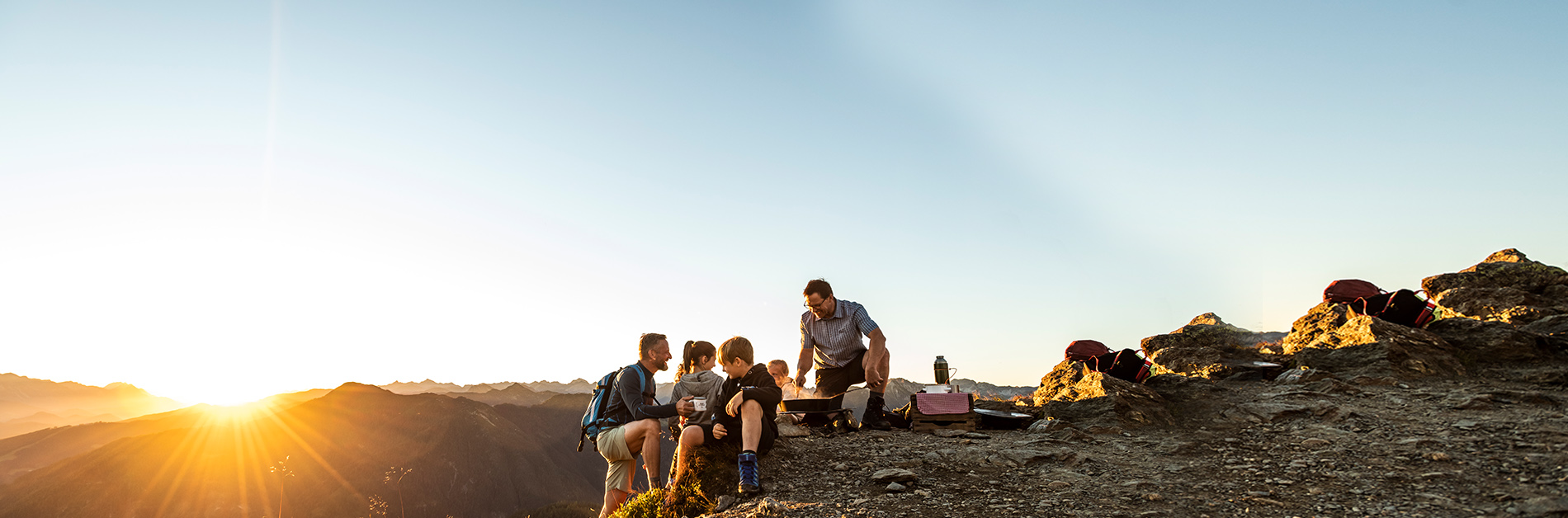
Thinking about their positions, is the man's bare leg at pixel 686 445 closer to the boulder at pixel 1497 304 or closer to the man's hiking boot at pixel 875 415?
the man's hiking boot at pixel 875 415

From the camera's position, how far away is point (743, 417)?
580 cm

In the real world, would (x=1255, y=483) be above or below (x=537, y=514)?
above

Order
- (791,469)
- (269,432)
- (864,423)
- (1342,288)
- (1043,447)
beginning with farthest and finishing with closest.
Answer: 1. (269,432)
2. (1342,288)
3. (864,423)
4. (1043,447)
5. (791,469)

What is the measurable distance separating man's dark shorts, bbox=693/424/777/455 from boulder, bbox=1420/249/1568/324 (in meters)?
10.0

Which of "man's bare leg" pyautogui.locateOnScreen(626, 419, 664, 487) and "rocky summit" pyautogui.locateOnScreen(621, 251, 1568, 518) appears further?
"man's bare leg" pyautogui.locateOnScreen(626, 419, 664, 487)

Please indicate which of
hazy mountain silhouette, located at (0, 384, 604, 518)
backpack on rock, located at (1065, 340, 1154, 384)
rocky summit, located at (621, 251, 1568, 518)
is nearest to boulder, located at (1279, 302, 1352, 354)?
rocky summit, located at (621, 251, 1568, 518)

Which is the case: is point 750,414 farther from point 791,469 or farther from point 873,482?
point 873,482

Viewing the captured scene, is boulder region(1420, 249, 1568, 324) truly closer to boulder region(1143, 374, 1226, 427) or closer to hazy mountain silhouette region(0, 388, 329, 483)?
boulder region(1143, 374, 1226, 427)

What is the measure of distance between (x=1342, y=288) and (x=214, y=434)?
83517 millimetres

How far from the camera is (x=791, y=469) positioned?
6234 millimetres

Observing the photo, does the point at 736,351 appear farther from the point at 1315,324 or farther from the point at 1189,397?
the point at 1315,324

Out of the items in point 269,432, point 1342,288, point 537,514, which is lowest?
point 537,514

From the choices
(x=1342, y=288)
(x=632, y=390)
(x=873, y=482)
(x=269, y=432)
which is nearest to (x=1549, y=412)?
(x=1342, y=288)

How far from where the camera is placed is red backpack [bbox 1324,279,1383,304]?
927cm
